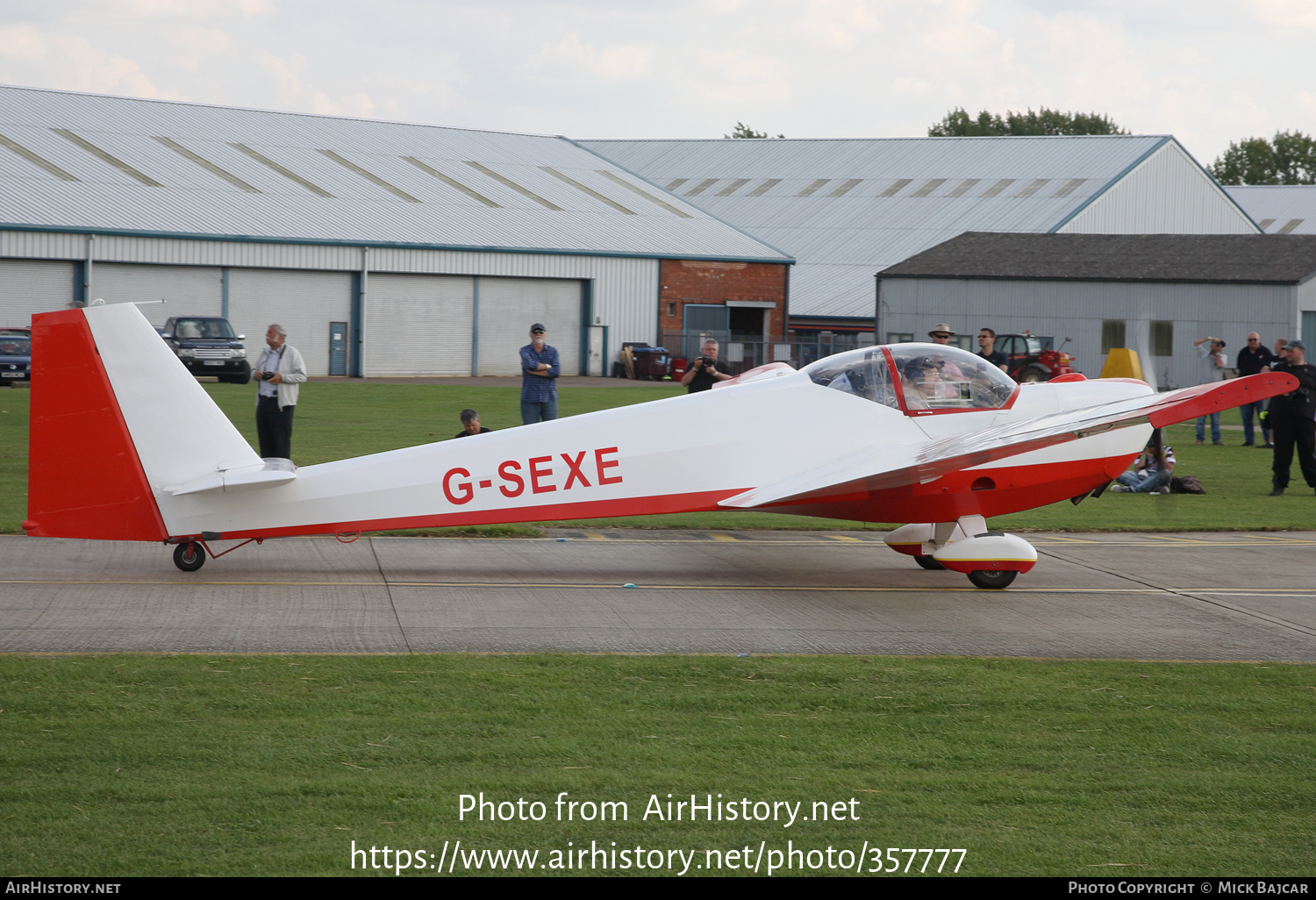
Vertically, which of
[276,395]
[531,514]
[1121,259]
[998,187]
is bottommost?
[531,514]

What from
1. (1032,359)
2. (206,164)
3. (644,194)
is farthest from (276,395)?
(644,194)

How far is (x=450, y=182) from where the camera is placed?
54.3 m

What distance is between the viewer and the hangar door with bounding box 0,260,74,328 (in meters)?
41.3

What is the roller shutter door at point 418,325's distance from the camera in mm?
48906

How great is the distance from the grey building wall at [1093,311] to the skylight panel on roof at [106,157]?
90.7ft

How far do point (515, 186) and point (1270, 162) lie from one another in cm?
10547

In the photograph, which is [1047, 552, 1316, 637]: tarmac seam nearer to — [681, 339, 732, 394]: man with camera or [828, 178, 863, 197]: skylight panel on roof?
[681, 339, 732, 394]: man with camera

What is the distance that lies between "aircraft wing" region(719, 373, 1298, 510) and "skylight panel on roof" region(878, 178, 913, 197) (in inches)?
2196

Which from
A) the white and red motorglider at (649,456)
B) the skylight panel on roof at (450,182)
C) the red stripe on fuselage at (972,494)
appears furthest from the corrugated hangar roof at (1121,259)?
the white and red motorglider at (649,456)

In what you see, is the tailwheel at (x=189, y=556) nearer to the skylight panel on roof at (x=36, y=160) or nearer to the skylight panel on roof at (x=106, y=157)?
the skylight panel on roof at (x=36, y=160)

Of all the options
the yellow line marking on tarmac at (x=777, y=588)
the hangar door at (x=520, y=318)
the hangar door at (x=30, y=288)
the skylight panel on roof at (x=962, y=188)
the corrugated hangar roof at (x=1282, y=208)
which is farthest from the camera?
the corrugated hangar roof at (x=1282, y=208)

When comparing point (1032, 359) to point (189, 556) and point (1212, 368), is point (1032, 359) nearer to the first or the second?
point (1212, 368)
